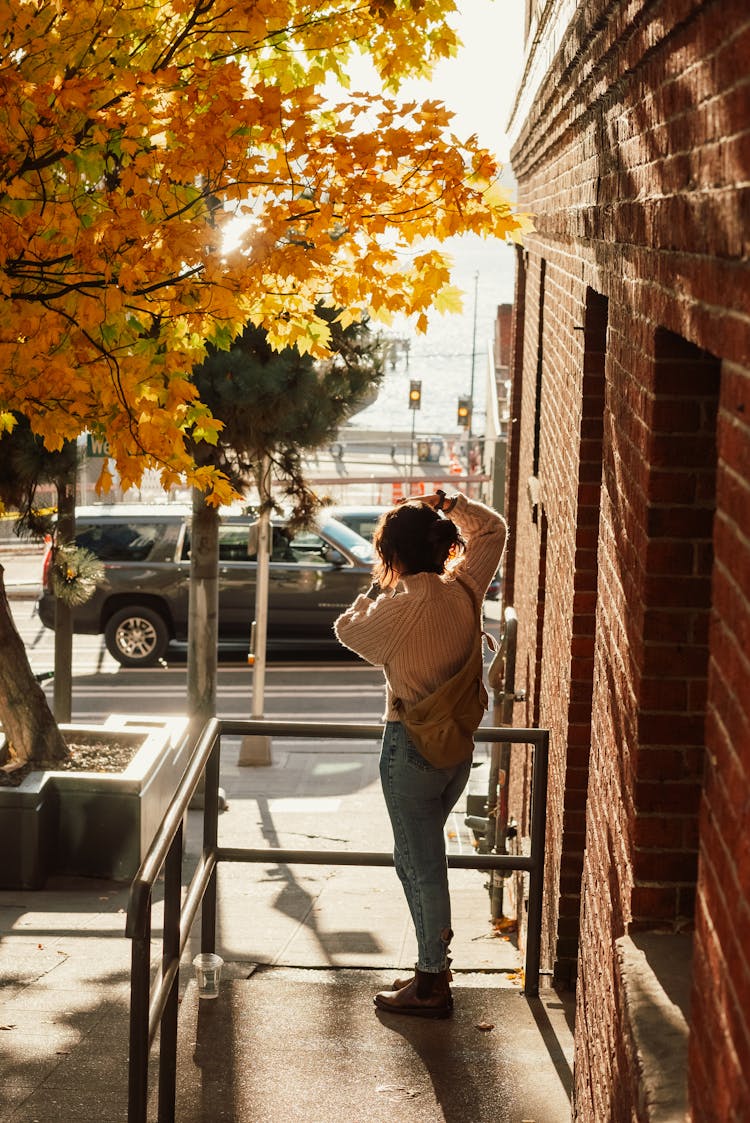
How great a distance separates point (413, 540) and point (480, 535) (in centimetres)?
40

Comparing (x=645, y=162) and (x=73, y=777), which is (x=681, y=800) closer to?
(x=645, y=162)

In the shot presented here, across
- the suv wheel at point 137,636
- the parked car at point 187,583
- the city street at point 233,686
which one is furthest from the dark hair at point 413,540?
the suv wheel at point 137,636

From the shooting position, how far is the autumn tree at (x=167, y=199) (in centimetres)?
593

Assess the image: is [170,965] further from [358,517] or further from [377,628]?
[358,517]

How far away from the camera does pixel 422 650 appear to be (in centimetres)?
483

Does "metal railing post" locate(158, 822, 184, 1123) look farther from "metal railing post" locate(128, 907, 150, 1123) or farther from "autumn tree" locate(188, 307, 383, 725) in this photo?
"autumn tree" locate(188, 307, 383, 725)

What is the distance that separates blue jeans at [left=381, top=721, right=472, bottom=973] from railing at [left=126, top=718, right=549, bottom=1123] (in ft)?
1.03

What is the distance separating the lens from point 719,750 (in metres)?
2.39

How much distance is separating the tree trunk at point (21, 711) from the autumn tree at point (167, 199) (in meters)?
3.35

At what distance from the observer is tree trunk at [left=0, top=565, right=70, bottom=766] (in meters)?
9.70

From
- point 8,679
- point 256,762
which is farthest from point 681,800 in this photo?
point 256,762

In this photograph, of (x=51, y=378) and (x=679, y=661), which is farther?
(x=51, y=378)

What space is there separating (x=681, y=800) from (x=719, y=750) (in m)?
0.97

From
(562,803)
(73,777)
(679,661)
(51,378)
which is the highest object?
(51,378)
